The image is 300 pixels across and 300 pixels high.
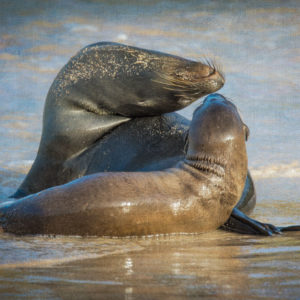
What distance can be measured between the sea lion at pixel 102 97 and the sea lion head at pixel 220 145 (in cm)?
75

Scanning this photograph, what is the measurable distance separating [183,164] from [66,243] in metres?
1.18

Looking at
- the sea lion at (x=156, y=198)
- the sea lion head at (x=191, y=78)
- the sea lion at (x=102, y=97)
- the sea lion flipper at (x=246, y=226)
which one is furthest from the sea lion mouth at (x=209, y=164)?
the sea lion head at (x=191, y=78)

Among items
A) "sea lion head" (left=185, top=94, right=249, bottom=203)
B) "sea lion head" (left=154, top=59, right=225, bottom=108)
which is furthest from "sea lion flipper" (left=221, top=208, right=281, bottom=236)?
"sea lion head" (left=154, top=59, right=225, bottom=108)

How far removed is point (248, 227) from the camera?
3596mm

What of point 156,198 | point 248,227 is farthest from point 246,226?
point 156,198

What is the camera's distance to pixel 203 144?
3.72m

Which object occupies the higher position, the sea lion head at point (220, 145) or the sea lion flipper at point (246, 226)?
the sea lion head at point (220, 145)

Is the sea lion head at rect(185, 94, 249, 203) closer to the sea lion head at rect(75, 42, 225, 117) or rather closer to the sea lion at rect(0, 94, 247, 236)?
the sea lion at rect(0, 94, 247, 236)

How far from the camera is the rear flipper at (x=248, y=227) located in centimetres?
348

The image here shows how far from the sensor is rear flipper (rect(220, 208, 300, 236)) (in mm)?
3477

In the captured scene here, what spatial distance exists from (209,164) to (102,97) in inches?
64.3

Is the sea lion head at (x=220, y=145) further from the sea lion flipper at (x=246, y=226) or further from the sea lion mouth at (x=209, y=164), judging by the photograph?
the sea lion flipper at (x=246, y=226)

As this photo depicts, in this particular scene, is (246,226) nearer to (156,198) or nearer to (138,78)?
(156,198)

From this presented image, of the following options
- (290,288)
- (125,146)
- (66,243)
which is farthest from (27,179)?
(290,288)
